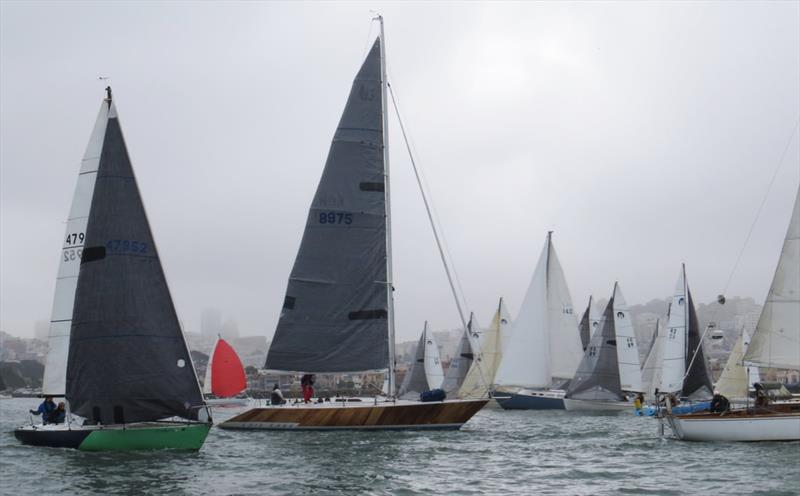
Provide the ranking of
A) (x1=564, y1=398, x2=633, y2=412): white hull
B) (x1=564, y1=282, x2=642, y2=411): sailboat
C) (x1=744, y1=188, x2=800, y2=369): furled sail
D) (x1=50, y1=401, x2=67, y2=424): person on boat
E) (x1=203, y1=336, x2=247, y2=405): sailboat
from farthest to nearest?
(x1=203, y1=336, x2=247, y2=405): sailboat < (x1=564, y1=282, x2=642, y2=411): sailboat < (x1=564, y1=398, x2=633, y2=412): white hull < (x1=744, y1=188, x2=800, y2=369): furled sail < (x1=50, y1=401, x2=67, y2=424): person on boat

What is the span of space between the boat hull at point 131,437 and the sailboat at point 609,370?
32.3m

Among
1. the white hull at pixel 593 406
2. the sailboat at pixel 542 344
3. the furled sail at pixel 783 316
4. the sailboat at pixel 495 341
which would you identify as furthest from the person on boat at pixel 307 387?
the sailboat at pixel 495 341

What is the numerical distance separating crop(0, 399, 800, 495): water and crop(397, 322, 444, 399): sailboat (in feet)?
118

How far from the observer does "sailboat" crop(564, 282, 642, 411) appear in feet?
172

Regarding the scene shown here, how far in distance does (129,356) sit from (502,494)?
1059cm

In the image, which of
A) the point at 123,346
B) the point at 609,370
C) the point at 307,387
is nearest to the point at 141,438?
the point at 123,346

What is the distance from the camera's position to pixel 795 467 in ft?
70.5

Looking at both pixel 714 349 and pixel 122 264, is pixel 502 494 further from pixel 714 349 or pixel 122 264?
pixel 714 349

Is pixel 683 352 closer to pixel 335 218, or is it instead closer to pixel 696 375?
pixel 696 375

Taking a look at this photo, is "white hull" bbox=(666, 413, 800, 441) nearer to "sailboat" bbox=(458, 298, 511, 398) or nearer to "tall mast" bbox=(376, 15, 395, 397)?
"tall mast" bbox=(376, 15, 395, 397)

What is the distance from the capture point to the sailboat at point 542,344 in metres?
54.1

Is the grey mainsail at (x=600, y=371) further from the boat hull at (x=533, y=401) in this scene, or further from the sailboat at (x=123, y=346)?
the sailboat at (x=123, y=346)

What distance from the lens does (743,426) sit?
2653 cm

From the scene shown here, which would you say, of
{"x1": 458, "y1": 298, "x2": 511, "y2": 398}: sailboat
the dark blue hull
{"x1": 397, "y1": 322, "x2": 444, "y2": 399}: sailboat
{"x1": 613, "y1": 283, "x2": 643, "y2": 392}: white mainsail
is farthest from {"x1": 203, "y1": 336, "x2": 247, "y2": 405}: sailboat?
{"x1": 613, "y1": 283, "x2": 643, "y2": 392}: white mainsail
